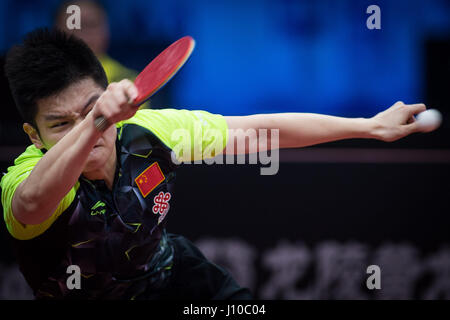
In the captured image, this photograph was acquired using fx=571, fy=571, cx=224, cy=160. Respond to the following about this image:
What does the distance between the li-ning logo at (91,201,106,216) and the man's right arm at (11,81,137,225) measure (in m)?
0.36

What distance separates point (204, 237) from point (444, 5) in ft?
6.01

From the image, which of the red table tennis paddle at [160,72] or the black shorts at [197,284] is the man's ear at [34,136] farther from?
the black shorts at [197,284]

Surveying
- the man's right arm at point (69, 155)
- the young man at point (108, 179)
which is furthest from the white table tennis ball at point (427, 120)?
the man's right arm at point (69, 155)

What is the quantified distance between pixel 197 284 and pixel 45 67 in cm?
95

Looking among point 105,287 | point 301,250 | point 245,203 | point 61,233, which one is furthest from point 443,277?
point 61,233

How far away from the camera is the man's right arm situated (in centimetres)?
136

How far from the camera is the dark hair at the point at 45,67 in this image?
5.59 ft

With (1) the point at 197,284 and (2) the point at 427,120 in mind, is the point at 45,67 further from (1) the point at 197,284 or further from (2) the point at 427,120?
(2) the point at 427,120

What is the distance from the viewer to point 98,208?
6.06 ft

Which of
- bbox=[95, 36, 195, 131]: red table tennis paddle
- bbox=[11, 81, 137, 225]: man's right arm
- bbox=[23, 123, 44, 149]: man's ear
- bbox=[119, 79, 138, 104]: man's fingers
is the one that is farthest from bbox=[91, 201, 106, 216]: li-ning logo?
bbox=[119, 79, 138, 104]: man's fingers

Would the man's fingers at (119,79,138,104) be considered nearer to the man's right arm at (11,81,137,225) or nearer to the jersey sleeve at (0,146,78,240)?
the man's right arm at (11,81,137,225)

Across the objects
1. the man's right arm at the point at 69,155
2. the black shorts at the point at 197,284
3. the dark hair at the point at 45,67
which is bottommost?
the black shorts at the point at 197,284

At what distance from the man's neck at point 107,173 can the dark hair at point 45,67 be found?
24 cm

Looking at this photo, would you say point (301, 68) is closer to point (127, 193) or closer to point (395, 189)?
point (395, 189)
